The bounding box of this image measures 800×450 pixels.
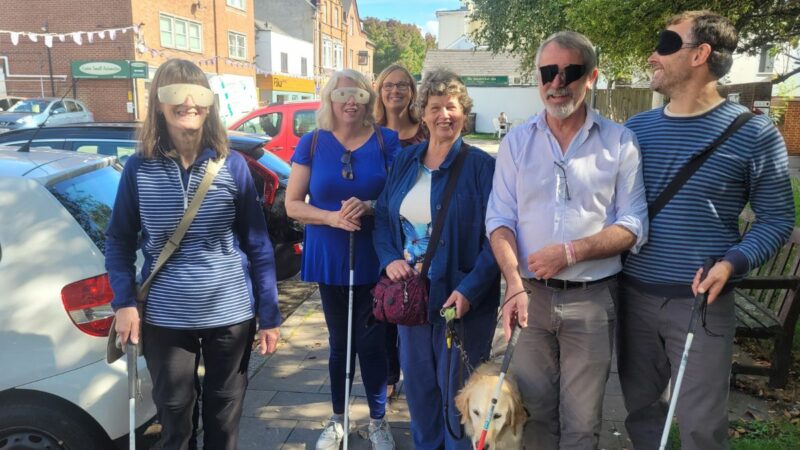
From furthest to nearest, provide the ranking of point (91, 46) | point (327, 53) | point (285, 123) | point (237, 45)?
point (327, 53) < point (237, 45) < point (91, 46) < point (285, 123)

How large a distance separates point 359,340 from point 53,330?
58.0 inches

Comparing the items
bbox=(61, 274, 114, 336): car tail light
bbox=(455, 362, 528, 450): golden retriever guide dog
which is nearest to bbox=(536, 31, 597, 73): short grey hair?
bbox=(455, 362, 528, 450): golden retriever guide dog

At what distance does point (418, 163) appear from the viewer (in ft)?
8.96

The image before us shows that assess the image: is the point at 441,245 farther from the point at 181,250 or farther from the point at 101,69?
the point at 101,69

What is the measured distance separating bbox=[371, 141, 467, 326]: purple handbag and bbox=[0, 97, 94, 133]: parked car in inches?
665

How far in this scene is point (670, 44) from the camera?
232 cm

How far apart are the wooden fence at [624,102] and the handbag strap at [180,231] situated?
18011 mm

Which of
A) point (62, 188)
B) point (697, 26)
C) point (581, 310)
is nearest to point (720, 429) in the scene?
point (581, 310)

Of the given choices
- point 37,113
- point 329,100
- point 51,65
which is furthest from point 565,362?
point 51,65

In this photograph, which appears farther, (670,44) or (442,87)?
(442,87)

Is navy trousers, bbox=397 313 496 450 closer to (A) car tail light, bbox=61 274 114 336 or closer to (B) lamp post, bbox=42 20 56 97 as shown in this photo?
(A) car tail light, bbox=61 274 114 336

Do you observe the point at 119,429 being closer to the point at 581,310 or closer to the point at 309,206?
the point at 309,206

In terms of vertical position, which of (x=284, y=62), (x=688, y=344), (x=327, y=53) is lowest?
(x=688, y=344)

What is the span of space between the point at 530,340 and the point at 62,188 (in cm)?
234
